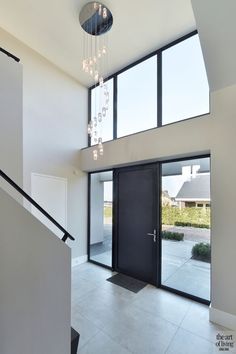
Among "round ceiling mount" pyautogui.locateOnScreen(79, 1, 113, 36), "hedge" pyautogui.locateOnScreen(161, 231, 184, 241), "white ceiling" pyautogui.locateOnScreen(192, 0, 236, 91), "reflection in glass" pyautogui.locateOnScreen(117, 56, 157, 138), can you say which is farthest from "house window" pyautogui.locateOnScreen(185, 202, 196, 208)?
"round ceiling mount" pyautogui.locateOnScreen(79, 1, 113, 36)

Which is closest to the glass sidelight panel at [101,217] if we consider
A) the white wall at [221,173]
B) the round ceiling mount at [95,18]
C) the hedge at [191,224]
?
the hedge at [191,224]

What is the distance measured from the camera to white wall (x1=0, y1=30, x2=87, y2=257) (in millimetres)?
3762

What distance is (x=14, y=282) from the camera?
4.36ft

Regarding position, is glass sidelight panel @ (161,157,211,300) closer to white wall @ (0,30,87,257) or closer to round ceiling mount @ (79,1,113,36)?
white wall @ (0,30,87,257)

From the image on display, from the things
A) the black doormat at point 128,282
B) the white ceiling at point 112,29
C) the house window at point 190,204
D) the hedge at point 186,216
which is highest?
the white ceiling at point 112,29

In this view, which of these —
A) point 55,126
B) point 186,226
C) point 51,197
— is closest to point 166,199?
point 186,226

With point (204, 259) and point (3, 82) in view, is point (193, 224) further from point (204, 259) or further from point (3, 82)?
point (3, 82)

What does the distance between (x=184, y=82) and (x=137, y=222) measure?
2.73 metres

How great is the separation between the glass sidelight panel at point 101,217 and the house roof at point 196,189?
168cm

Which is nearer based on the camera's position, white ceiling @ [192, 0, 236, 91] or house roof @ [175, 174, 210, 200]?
white ceiling @ [192, 0, 236, 91]

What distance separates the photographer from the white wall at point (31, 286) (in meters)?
1.29

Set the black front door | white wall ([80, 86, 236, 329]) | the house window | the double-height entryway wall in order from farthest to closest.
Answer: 1. the black front door
2. the house window
3. white wall ([80, 86, 236, 329])
4. the double-height entryway wall

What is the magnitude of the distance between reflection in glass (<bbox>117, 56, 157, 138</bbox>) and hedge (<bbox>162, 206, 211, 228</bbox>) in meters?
1.64

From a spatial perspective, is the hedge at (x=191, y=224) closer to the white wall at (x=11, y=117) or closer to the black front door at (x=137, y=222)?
the black front door at (x=137, y=222)
